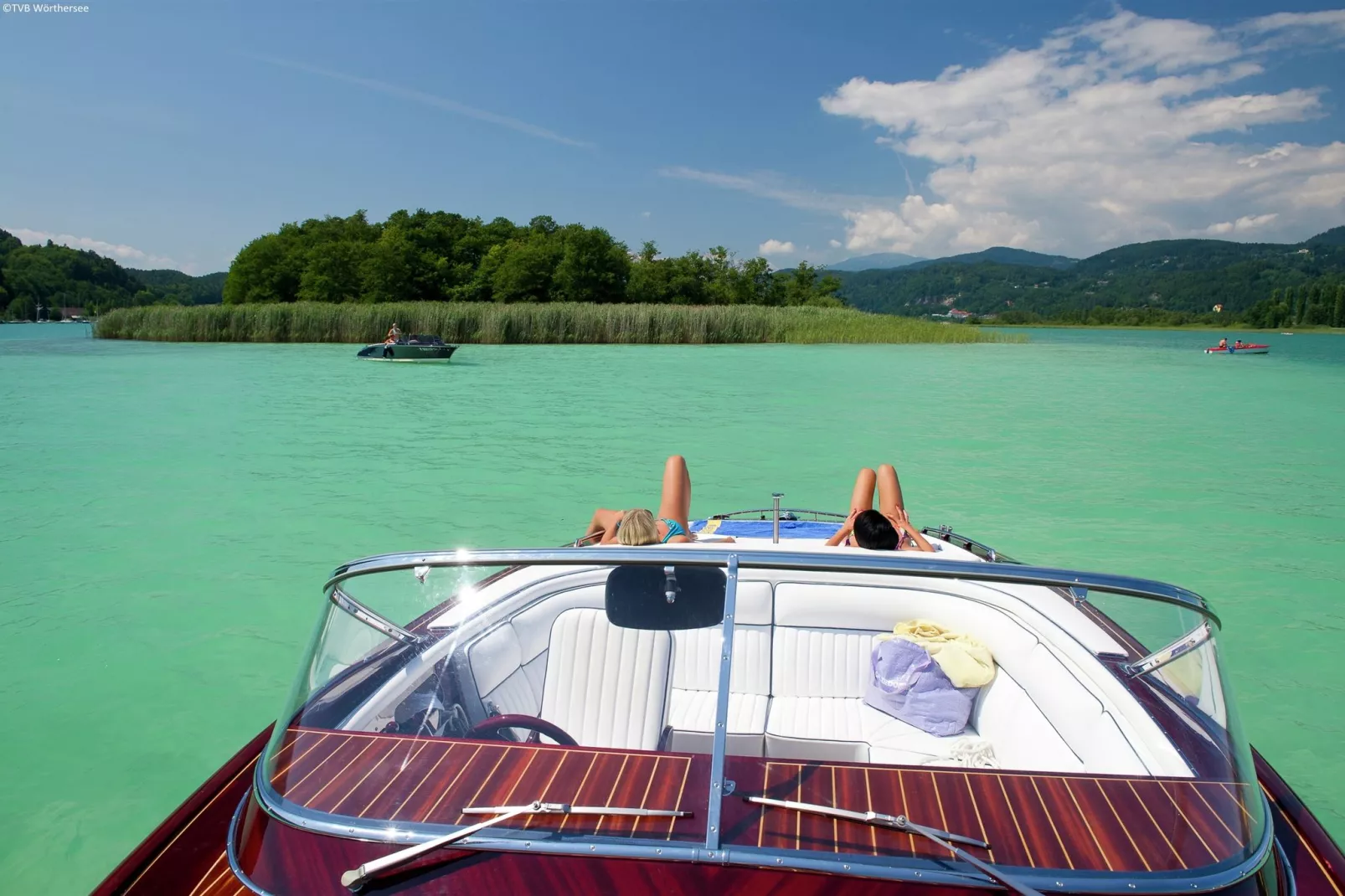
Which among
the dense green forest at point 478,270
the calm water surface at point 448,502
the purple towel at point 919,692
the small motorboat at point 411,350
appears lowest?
the calm water surface at point 448,502

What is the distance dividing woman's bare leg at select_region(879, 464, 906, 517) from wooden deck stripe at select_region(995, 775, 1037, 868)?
3694 millimetres

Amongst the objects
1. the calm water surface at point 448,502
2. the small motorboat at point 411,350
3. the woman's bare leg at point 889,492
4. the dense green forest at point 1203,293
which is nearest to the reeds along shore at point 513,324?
the small motorboat at point 411,350

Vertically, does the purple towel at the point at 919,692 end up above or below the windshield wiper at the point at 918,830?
below

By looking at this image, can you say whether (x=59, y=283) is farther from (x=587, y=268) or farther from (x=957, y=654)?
(x=957, y=654)

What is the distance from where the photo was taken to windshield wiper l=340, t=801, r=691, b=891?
1460 millimetres

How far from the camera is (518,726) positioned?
1.96 m

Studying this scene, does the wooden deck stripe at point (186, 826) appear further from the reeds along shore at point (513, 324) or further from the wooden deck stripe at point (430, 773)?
the reeds along shore at point (513, 324)

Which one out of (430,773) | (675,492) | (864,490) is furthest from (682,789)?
(864,490)

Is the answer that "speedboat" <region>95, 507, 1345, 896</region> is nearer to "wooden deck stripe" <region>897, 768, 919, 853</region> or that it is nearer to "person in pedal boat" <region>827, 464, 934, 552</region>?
"wooden deck stripe" <region>897, 768, 919, 853</region>

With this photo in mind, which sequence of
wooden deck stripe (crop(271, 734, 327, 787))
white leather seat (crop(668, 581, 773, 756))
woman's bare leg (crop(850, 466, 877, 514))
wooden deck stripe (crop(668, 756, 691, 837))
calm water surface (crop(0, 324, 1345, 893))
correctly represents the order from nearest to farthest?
wooden deck stripe (crop(668, 756, 691, 837)) < wooden deck stripe (crop(271, 734, 327, 787)) < white leather seat (crop(668, 581, 773, 756)) < calm water surface (crop(0, 324, 1345, 893)) < woman's bare leg (crop(850, 466, 877, 514))

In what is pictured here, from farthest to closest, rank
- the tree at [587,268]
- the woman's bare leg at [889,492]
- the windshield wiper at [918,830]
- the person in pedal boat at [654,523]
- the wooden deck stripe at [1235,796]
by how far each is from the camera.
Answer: the tree at [587,268], the woman's bare leg at [889,492], the person in pedal boat at [654,523], the wooden deck stripe at [1235,796], the windshield wiper at [918,830]

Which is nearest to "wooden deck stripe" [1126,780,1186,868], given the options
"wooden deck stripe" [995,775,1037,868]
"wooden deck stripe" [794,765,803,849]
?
"wooden deck stripe" [995,775,1037,868]

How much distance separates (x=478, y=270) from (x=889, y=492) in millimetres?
65873

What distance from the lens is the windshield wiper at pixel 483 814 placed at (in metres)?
1.46
